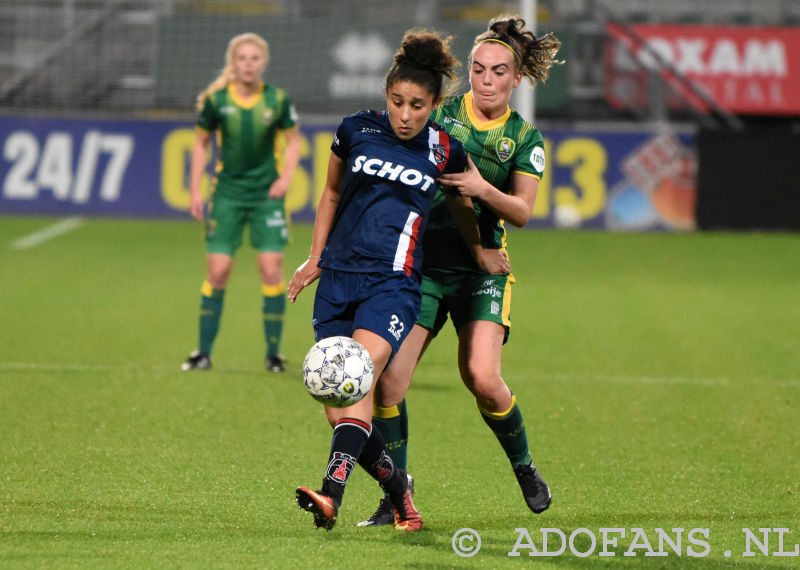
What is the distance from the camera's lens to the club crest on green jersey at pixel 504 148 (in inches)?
195

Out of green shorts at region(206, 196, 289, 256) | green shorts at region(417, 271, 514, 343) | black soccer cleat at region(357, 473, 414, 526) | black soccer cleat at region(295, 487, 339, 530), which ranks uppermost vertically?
green shorts at region(417, 271, 514, 343)

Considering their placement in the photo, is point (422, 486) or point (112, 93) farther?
point (112, 93)

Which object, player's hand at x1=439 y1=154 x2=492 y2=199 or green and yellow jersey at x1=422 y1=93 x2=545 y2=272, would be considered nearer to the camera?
player's hand at x1=439 y1=154 x2=492 y2=199

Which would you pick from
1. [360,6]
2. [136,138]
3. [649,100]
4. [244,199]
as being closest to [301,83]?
[360,6]

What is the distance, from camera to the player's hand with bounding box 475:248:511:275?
492 cm

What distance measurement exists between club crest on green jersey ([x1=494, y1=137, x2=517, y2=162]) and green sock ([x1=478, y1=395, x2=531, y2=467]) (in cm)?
95

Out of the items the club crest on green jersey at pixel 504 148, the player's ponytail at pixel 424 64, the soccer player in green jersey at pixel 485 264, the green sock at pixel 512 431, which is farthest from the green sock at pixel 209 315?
the player's ponytail at pixel 424 64

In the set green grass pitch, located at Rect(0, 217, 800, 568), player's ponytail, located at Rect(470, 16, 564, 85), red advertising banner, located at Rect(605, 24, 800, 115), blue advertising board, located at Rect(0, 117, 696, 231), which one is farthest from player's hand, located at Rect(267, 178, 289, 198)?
red advertising banner, located at Rect(605, 24, 800, 115)

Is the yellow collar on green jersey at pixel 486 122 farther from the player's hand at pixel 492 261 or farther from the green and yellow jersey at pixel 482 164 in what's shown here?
the player's hand at pixel 492 261

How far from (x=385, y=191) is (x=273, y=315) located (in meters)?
4.01

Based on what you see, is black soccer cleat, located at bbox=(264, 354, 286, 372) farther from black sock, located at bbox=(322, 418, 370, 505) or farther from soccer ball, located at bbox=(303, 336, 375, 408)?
soccer ball, located at bbox=(303, 336, 375, 408)

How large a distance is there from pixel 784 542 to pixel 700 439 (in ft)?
6.61

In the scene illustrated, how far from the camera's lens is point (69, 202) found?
18.6 metres

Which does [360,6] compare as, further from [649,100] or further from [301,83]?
[649,100]
